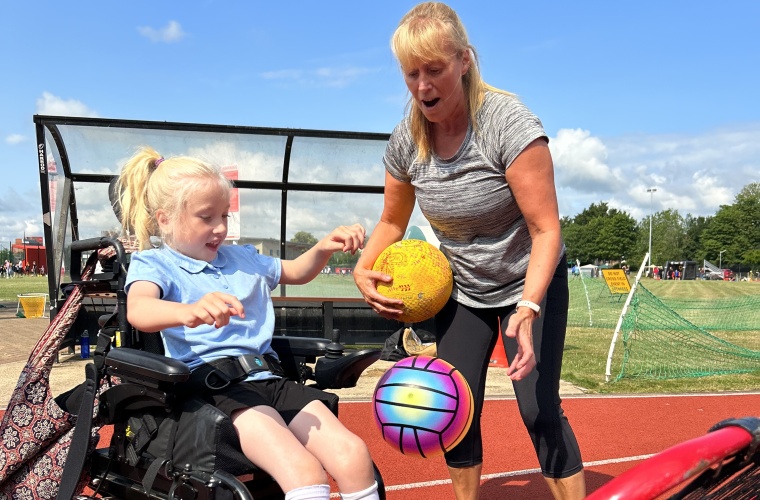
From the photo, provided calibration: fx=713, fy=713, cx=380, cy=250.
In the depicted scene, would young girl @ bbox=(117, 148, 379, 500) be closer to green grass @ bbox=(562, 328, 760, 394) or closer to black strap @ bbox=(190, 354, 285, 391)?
black strap @ bbox=(190, 354, 285, 391)

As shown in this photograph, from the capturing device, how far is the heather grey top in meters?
2.78

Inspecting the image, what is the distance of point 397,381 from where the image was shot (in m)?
2.73

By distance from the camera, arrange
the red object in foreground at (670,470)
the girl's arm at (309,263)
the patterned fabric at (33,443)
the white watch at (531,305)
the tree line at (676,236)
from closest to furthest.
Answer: the red object in foreground at (670,470)
the white watch at (531,305)
the patterned fabric at (33,443)
the girl's arm at (309,263)
the tree line at (676,236)

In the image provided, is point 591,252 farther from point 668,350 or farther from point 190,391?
point 190,391

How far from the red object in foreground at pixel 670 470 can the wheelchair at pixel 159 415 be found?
1.32 metres

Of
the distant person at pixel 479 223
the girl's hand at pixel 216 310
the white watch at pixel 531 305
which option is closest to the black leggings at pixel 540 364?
the distant person at pixel 479 223

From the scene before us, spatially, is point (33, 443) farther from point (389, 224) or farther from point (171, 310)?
point (389, 224)

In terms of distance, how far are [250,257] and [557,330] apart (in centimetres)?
136

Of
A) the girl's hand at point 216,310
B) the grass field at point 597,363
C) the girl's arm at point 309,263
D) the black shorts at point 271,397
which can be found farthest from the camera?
the grass field at point 597,363

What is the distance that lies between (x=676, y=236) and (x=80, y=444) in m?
116

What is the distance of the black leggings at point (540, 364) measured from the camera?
287 cm

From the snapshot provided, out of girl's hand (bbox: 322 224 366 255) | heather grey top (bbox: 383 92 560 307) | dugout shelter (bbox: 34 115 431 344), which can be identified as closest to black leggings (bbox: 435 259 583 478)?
heather grey top (bbox: 383 92 560 307)

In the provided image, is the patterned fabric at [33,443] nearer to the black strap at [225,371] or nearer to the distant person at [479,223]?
the black strap at [225,371]

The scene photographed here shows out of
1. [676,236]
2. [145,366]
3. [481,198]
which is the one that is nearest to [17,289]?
[145,366]
